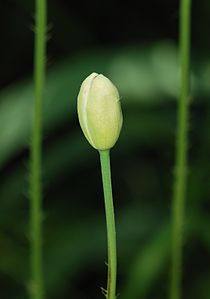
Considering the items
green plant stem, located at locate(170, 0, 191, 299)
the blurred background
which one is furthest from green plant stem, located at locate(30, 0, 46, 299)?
the blurred background

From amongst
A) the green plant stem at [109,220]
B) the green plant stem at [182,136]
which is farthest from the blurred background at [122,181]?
the green plant stem at [109,220]

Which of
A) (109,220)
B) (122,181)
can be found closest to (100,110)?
(109,220)

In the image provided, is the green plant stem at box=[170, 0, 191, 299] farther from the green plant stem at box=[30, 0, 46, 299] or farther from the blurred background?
the blurred background

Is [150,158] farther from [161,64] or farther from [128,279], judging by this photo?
[128,279]

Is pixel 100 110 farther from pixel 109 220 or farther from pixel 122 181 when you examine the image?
pixel 122 181

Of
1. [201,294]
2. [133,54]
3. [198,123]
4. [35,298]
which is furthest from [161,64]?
[35,298]
